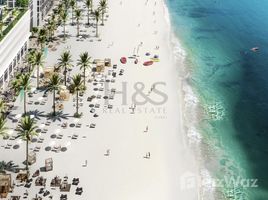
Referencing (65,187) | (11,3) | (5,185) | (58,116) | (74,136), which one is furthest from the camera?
(11,3)

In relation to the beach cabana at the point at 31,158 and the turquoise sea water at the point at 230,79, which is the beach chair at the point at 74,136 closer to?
the beach cabana at the point at 31,158

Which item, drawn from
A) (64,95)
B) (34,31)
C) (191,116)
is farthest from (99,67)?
(34,31)

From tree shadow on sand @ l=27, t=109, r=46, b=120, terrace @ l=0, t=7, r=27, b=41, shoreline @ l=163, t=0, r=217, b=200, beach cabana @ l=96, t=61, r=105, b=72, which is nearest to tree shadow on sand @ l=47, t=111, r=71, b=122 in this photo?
tree shadow on sand @ l=27, t=109, r=46, b=120

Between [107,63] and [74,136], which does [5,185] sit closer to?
[74,136]

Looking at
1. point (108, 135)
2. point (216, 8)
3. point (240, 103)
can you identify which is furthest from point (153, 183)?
point (216, 8)

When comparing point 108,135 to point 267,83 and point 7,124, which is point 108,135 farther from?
point 267,83

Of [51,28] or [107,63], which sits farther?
[51,28]

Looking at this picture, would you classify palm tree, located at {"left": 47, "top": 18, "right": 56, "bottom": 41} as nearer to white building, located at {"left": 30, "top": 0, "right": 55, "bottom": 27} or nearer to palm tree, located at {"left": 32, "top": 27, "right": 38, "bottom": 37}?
palm tree, located at {"left": 32, "top": 27, "right": 38, "bottom": 37}
